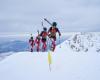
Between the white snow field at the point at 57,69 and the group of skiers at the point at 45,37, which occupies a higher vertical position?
the group of skiers at the point at 45,37

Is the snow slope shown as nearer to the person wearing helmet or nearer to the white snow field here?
the white snow field

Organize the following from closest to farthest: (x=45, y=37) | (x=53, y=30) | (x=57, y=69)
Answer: (x=57, y=69) → (x=53, y=30) → (x=45, y=37)

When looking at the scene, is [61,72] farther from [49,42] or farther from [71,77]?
[49,42]

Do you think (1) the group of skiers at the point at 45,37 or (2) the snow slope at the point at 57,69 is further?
(1) the group of skiers at the point at 45,37

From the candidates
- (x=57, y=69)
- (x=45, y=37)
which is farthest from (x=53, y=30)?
(x=57, y=69)

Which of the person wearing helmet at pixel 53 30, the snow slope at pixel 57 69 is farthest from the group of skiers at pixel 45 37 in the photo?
the snow slope at pixel 57 69

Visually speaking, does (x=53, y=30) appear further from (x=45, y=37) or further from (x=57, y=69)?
(x=57, y=69)

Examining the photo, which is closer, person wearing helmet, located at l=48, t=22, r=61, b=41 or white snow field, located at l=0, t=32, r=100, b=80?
white snow field, located at l=0, t=32, r=100, b=80

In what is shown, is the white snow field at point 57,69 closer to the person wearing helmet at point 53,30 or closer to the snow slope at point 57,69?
the snow slope at point 57,69

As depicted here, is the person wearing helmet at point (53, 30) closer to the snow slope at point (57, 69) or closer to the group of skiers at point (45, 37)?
the group of skiers at point (45, 37)

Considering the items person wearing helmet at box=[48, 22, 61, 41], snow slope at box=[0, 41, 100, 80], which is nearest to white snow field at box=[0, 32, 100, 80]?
snow slope at box=[0, 41, 100, 80]

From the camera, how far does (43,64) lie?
16.0 m

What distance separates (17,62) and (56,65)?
4.19 meters

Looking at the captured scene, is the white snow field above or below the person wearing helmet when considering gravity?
below
